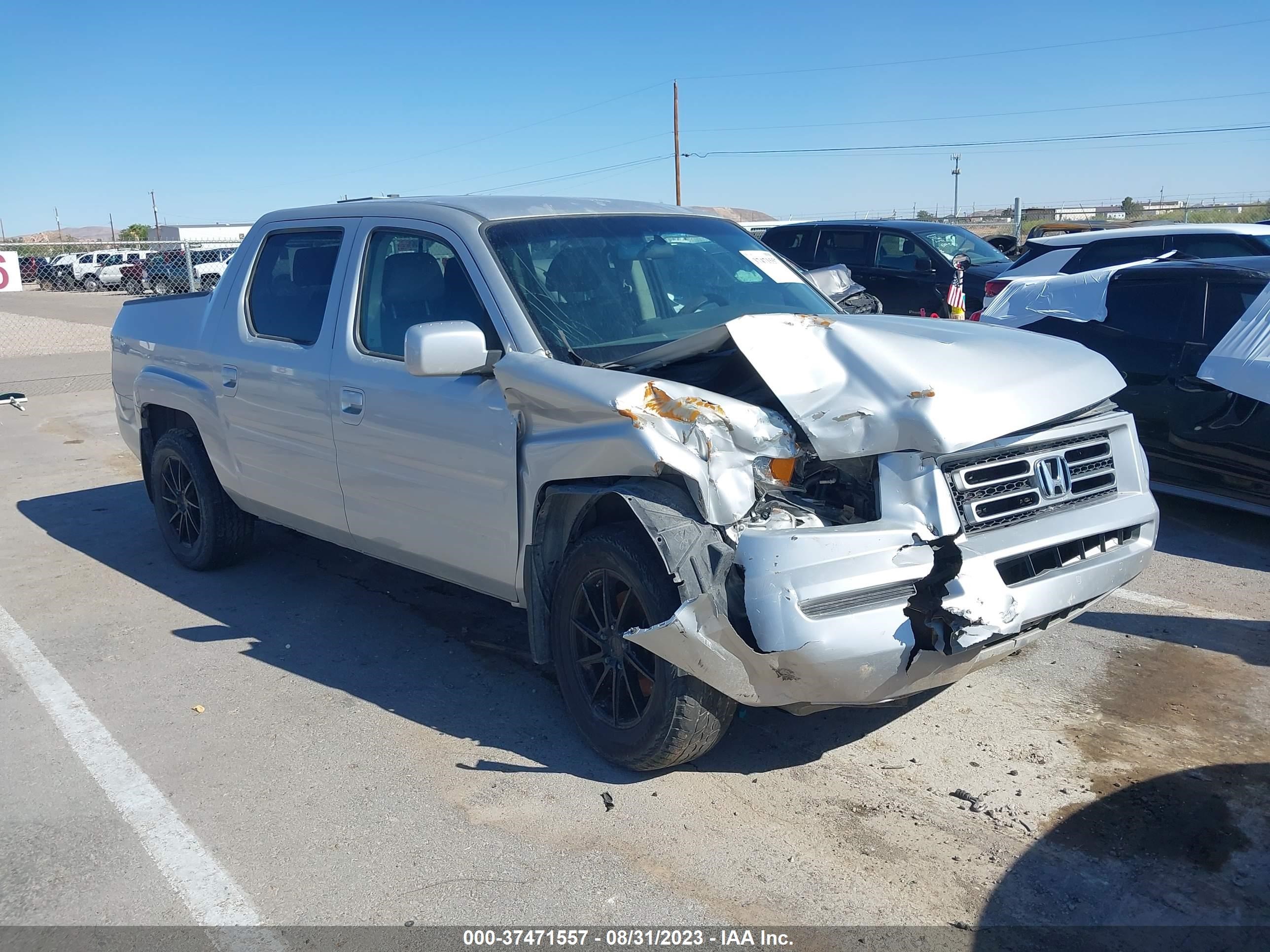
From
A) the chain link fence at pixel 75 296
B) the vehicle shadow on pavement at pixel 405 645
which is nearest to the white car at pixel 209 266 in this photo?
the chain link fence at pixel 75 296

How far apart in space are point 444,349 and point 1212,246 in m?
9.67

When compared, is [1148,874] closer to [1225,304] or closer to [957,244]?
[1225,304]

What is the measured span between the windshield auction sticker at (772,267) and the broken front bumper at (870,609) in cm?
183

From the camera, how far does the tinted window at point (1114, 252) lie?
10.8m

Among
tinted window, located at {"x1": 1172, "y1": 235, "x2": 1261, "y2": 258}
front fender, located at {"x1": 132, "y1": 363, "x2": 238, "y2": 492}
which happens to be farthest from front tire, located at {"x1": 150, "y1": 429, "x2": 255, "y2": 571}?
tinted window, located at {"x1": 1172, "y1": 235, "x2": 1261, "y2": 258}

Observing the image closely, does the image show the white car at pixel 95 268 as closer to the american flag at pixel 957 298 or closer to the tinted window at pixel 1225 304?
the american flag at pixel 957 298

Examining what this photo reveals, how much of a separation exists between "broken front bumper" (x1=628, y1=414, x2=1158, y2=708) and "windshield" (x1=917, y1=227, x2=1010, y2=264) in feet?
38.1

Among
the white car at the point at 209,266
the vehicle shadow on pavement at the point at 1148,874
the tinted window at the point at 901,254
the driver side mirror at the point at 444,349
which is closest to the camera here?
the vehicle shadow on pavement at the point at 1148,874

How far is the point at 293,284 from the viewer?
516 centimetres

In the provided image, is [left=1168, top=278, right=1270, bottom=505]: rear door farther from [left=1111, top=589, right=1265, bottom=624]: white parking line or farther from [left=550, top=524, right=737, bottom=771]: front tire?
[left=550, top=524, right=737, bottom=771]: front tire

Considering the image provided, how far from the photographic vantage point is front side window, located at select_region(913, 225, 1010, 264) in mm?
14250

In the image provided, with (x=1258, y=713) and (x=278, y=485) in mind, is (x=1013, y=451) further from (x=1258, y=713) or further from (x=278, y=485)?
(x=278, y=485)

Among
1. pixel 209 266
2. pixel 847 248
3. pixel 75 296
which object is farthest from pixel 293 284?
pixel 75 296

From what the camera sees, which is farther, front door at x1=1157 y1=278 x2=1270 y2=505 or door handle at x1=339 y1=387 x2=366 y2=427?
front door at x1=1157 y1=278 x2=1270 y2=505
